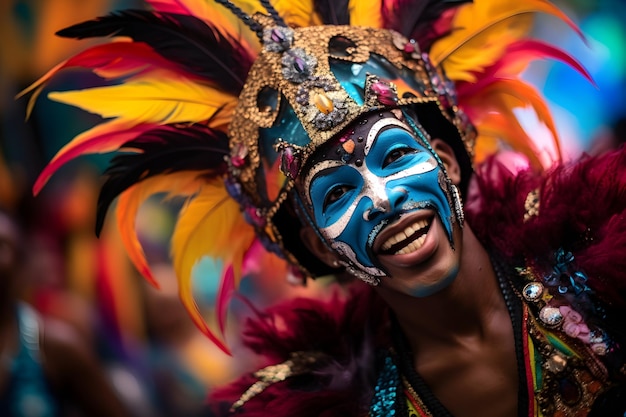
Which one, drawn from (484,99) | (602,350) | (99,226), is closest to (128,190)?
(99,226)

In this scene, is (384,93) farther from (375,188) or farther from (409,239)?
(409,239)

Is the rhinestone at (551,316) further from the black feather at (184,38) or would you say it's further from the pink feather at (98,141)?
the pink feather at (98,141)

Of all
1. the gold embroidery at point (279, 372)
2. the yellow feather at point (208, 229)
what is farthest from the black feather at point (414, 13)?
the gold embroidery at point (279, 372)

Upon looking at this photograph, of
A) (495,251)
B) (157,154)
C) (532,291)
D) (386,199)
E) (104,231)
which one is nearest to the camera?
(386,199)

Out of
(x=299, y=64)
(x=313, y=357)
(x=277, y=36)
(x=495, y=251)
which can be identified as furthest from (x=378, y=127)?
(x=313, y=357)

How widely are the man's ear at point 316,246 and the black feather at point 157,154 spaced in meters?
0.30

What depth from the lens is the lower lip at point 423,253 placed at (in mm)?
1645

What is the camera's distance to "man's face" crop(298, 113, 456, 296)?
65.0 inches

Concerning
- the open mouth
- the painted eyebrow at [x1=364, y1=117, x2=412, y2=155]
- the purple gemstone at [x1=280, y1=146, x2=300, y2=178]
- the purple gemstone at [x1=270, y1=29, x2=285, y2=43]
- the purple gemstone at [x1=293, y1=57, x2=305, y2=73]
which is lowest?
the open mouth

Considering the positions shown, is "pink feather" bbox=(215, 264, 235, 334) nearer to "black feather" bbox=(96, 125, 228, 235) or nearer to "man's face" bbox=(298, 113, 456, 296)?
"black feather" bbox=(96, 125, 228, 235)

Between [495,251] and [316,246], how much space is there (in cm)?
45

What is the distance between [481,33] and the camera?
2.01 meters

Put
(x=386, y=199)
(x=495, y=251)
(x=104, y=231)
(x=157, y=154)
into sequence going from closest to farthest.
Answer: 1. (x=386, y=199)
2. (x=495, y=251)
3. (x=157, y=154)
4. (x=104, y=231)

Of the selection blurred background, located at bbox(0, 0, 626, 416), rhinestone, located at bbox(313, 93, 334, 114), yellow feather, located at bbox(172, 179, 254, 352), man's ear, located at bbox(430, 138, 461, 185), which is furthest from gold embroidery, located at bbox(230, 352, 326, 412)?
rhinestone, located at bbox(313, 93, 334, 114)
